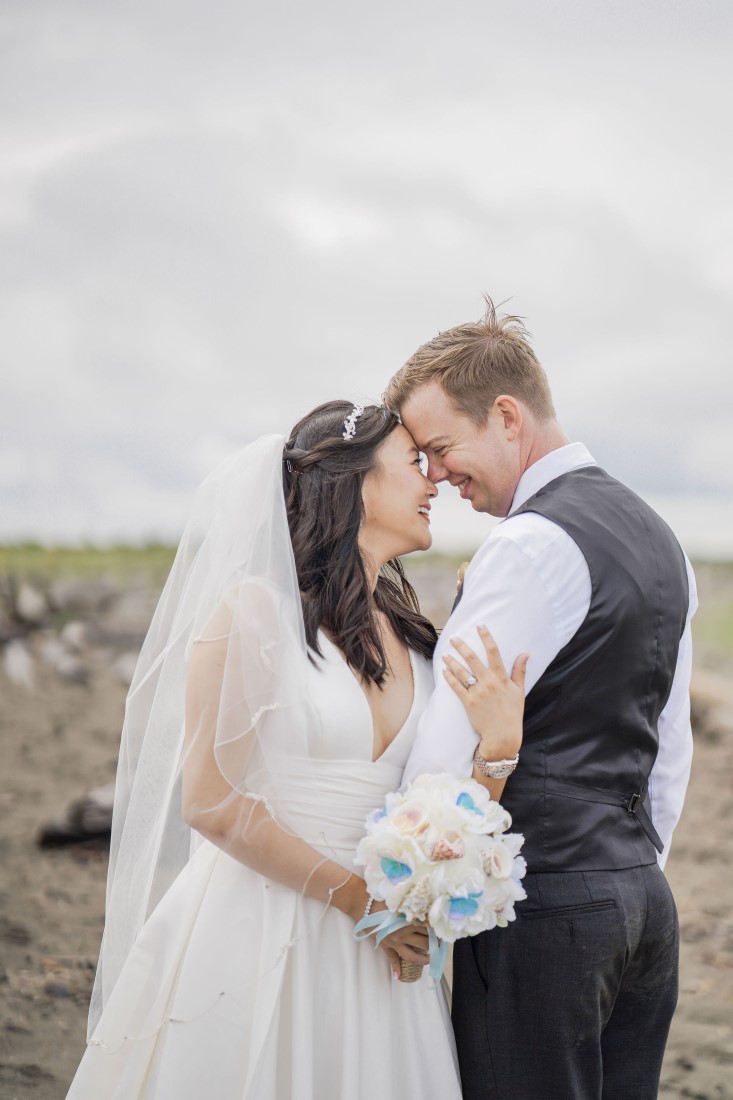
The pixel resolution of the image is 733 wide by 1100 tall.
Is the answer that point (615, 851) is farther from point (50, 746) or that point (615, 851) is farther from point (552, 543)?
point (50, 746)

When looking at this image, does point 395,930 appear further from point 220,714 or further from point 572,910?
point 220,714

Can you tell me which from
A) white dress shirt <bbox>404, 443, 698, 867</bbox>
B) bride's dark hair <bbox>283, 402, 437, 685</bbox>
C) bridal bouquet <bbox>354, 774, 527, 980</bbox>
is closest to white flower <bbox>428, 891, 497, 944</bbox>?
bridal bouquet <bbox>354, 774, 527, 980</bbox>

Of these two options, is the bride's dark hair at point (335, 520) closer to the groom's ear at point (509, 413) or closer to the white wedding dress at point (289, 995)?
the white wedding dress at point (289, 995)

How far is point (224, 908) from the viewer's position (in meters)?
2.35

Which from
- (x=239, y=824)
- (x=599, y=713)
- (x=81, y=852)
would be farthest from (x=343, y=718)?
(x=81, y=852)

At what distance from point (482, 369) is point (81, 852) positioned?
6645 mm

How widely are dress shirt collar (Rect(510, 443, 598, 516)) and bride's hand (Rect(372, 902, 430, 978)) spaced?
3.50ft

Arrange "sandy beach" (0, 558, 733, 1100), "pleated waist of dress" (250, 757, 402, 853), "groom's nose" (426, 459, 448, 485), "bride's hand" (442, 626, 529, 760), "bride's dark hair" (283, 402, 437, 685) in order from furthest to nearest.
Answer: "sandy beach" (0, 558, 733, 1100) → "groom's nose" (426, 459, 448, 485) → "bride's dark hair" (283, 402, 437, 685) → "pleated waist of dress" (250, 757, 402, 853) → "bride's hand" (442, 626, 529, 760)

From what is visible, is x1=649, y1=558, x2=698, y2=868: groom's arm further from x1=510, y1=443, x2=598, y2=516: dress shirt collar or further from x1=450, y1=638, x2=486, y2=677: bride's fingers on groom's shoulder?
x1=450, y1=638, x2=486, y2=677: bride's fingers on groom's shoulder

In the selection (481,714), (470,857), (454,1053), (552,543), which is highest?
(552,543)

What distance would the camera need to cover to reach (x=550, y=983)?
7.40 ft

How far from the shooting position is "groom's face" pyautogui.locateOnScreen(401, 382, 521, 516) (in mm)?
2750

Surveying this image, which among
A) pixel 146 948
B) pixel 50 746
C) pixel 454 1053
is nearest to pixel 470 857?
pixel 454 1053

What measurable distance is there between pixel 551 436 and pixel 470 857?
118 centimetres
